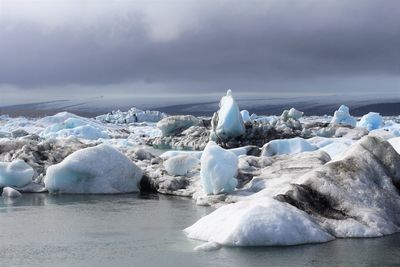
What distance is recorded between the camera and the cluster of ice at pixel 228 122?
33125 mm

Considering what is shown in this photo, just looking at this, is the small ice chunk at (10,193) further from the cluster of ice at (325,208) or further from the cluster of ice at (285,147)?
the cluster of ice at (285,147)

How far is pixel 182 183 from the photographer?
16.8 meters

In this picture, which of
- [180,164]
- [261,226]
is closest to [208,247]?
[261,226]

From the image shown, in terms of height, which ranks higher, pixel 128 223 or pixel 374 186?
pixel 374 186

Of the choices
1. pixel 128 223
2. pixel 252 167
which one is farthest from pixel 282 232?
pixel 252 167

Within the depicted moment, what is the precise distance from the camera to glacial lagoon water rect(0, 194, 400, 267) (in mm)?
8906

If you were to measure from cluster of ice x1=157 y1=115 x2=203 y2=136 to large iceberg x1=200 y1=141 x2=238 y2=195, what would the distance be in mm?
30035

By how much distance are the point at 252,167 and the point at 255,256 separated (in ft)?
25.2

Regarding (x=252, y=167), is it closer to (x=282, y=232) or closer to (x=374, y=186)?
(x=374, y=186)

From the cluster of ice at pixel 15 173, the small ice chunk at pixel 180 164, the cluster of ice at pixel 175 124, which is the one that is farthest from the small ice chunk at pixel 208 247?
the cluster of ice at pixel 175 124

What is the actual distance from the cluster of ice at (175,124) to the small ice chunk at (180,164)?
27.2 m

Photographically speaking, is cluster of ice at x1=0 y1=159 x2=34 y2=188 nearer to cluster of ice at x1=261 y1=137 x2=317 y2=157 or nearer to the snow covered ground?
the snow covered ground

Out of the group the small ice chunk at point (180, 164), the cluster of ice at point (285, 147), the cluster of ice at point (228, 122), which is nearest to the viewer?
the small ice chunk at point (180, 164)

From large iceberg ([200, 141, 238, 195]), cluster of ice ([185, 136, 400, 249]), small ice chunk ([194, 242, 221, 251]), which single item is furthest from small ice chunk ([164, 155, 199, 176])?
small ice chunk ([194, 242, 221, 251])
